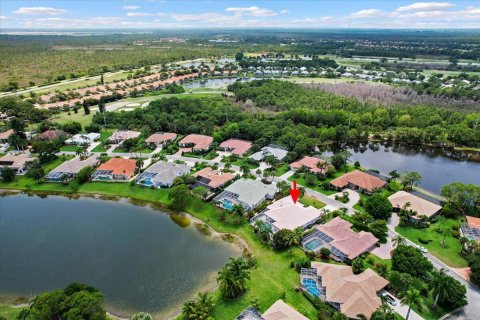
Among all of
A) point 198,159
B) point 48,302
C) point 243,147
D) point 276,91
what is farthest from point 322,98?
point 48,302

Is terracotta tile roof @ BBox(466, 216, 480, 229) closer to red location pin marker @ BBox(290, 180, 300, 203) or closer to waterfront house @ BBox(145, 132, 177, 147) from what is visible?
red location pin marker @ BBox(290, 180, 300, 203)

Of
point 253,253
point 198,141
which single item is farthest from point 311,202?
point 198,141

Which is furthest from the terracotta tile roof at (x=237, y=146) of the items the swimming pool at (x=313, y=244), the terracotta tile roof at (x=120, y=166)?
the swimming pool at (x=313, y=244)

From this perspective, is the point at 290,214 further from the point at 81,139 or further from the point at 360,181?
the point at 81,139

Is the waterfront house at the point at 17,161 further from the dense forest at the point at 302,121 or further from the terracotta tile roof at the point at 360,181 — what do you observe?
the terracotta tile roof at the point at 360,181

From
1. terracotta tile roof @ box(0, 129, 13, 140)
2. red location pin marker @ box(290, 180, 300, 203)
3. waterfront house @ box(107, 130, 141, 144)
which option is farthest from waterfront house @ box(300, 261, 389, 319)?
terracotta tile roof @ box(0, 129, 13, 140)

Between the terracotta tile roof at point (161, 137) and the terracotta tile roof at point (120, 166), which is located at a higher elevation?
the terracotta tile roof at point (161, 137)
